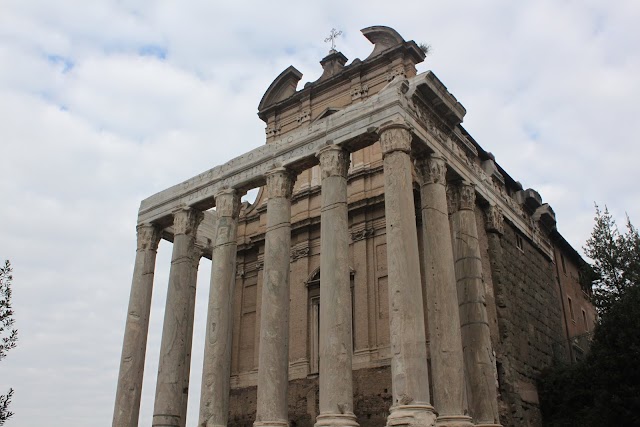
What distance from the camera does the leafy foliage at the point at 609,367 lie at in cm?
1391

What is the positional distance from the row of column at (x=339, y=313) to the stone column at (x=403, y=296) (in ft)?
0.07

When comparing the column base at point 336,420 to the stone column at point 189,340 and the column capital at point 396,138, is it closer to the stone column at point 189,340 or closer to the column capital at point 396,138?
the column capital at point 396,138

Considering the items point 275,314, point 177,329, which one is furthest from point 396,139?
point 177,329

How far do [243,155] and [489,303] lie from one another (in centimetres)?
750

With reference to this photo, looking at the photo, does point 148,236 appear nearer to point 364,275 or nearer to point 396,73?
point 364,275

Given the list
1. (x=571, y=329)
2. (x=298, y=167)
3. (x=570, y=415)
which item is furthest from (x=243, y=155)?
(x=571, y=329)

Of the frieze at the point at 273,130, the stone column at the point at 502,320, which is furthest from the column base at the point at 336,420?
the frieze at the point at 273,130

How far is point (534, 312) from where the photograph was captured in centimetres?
1802

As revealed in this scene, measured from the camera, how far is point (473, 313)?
14.2 m

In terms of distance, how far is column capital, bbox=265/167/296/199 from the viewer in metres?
14.9

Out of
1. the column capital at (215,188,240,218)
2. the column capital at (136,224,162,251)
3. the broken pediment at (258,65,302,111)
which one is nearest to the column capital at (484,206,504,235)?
the column capital at (215,188,240,218)

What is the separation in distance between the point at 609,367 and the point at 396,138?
299 inches

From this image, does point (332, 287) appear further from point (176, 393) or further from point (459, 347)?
point (176, 393)

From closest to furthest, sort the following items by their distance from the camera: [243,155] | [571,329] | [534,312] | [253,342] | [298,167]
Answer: [298,167]
[243,155]
[534,312]
[253,342]
[571,329]
